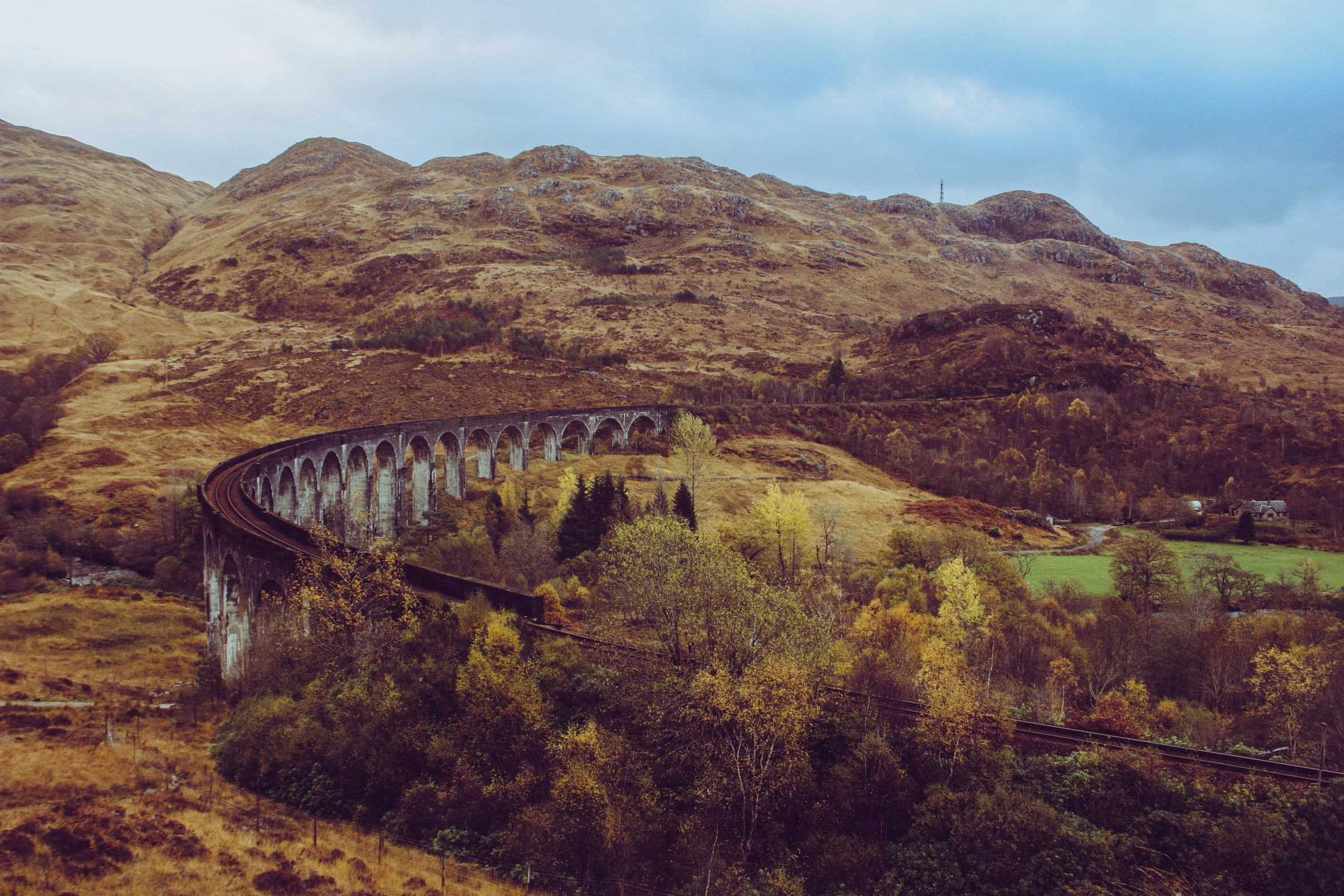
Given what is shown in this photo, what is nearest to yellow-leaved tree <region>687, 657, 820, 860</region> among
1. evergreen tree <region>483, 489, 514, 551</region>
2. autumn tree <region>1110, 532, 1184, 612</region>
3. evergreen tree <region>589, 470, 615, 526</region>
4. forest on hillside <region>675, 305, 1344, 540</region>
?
evergreen tree <region>589, 470, 615, 526</region>

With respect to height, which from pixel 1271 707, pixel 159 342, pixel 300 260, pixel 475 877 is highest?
pixel 300 260

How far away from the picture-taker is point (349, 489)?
184 feet

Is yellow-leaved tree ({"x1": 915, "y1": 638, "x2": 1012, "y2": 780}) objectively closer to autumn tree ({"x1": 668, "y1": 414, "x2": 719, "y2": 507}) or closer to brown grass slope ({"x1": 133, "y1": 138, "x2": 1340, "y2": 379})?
autumn tree ({"x1": 668, "y1": 414, "x2": 719, "y2": 507})

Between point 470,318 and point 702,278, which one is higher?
point 702,278

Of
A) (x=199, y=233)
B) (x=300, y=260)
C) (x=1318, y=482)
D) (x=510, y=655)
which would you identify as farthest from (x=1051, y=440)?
(x=199, y=233)

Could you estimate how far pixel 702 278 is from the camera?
177500 millimetres

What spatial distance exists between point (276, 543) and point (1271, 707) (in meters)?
41.7

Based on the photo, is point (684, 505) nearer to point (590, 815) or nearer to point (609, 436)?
point (590, 815)

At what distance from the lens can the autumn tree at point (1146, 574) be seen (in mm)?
43625

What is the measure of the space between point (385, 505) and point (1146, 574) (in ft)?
187

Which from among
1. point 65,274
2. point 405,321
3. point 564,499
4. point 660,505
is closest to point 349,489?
point 564,499

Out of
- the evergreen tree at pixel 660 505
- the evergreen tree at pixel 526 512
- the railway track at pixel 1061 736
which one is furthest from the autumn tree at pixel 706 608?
the evergreen tree at pixel 526 512

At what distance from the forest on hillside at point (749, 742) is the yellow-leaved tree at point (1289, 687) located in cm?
15

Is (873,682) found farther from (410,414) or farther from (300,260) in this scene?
(300,260)
